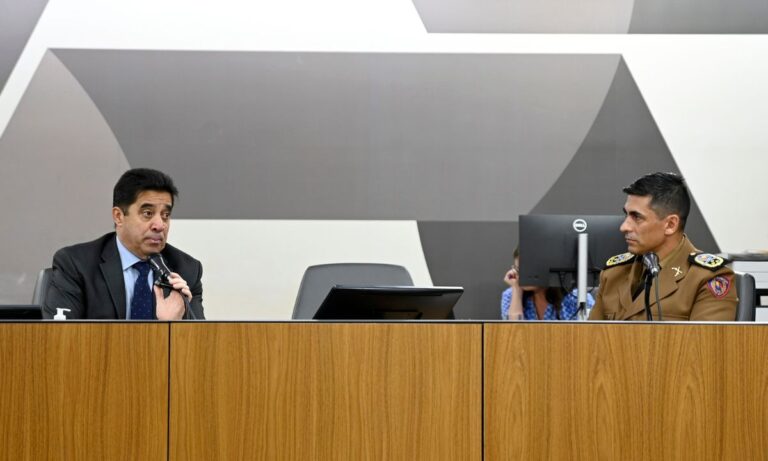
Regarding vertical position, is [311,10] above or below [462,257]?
above

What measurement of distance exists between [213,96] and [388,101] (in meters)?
0.92

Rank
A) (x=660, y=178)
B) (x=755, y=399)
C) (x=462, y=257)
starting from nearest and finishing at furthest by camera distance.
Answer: (x=755, y=399) < (x=660, y=178) < (x=462, y=257)

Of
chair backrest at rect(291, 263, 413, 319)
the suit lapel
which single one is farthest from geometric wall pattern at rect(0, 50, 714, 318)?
the suit lapel

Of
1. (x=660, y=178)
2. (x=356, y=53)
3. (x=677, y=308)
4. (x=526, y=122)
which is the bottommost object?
(x=677, y=308)

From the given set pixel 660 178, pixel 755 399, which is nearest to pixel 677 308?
pixel 660 178

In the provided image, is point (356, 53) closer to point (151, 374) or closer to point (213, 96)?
point (213, 96)

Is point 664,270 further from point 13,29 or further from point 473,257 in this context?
point 13,29

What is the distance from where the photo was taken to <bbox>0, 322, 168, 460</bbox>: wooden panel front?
7.02 feet

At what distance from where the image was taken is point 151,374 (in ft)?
7.13

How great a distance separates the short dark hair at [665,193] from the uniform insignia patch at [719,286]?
0.26 metres

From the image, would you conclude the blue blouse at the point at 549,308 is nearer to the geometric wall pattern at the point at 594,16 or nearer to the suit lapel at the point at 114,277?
the geometric wall pattern at the point at 594,16

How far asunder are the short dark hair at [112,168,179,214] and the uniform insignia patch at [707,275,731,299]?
187 cm

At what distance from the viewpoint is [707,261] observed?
10.4ft

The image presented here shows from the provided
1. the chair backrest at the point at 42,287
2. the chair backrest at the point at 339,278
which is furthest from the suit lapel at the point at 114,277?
the chair backrest at the point at 339,278
